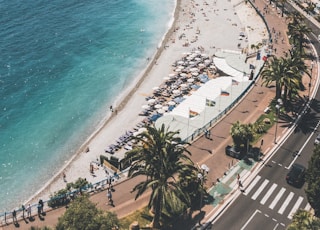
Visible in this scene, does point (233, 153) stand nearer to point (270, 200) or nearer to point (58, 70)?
point (270, 200)

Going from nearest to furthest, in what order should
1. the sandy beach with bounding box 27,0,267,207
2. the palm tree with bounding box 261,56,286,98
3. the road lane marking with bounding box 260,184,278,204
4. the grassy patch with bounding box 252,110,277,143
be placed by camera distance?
the road lane marking with bounding box 260,184,278,204 < the grassy patch with bounding box 252,110,277,143 < the sandy beach with bounding box 27,0,267,207 < the palm tree with bounding box 261,56,286,98

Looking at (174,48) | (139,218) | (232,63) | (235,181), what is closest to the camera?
(139,218)

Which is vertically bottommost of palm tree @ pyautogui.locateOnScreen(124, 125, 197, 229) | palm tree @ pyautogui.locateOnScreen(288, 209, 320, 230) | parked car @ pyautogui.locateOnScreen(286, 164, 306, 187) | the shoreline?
the shoreline

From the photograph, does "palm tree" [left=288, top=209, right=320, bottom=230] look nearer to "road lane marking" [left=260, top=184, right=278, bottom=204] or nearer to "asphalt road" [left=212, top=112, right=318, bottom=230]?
"asphalt road" [left=212, top=112, right=318, bottom=230]

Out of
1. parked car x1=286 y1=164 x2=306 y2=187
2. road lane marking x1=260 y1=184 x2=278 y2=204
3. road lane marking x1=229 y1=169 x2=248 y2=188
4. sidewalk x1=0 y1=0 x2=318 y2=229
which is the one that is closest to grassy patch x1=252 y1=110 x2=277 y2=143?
sidewalk x1=0 y1=0 x2=318 y2=229

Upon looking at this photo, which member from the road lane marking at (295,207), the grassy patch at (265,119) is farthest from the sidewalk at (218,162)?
the road lane marking at (295,207)

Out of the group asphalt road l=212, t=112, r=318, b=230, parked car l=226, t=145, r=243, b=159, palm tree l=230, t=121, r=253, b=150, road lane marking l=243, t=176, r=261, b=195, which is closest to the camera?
asphalt road l=212, t=112, r=318, b=230

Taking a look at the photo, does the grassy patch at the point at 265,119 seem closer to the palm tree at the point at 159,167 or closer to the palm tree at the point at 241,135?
the palm tree at the point at 241,135

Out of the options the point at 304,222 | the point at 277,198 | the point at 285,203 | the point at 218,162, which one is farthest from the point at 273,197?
the point at 304,222
